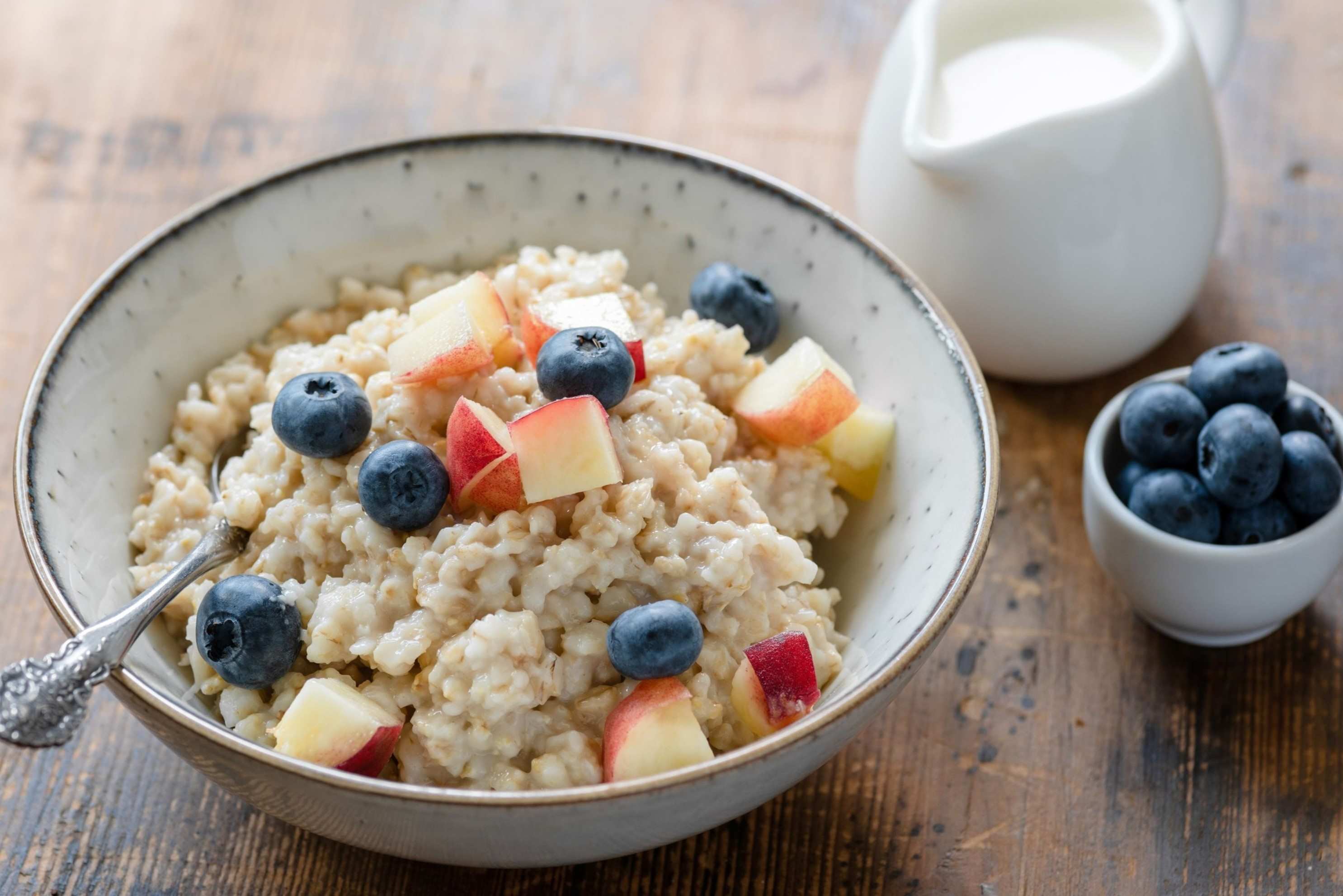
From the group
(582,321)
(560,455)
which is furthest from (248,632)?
(582,321)

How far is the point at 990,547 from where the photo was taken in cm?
202

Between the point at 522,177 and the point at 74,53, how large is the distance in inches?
54.3

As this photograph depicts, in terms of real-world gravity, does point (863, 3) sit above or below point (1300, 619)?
above

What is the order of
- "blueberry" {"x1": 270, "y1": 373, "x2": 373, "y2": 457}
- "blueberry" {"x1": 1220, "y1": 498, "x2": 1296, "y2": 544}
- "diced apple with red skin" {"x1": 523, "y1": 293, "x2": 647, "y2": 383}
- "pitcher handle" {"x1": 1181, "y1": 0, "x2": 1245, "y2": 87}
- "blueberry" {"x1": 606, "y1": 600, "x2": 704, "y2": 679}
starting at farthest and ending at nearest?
"pitcher handle" {"x1": 1181, "y1": 0, "x2": 1245, "y2": 87}, "blueberry" {"x1": 1220, "y1": 498, "x2": 1296, "y2": 544}, "diced apple with red skin" {"x1": 523, "y1": 293, "x2": 647, "y2": 383}, "blueberry" {"x1": 270, "y1": 373, "x2": 373, "y2": 457}, "blueberry" {"x1": 606, "y1": 600, "x2": 704, "y2": 679}

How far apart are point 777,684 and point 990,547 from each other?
0.71m

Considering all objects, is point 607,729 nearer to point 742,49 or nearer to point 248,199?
point 248,199

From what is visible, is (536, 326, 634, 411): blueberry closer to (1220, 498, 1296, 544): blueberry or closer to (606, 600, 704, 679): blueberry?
(606, 600, 704, 679): blueberry

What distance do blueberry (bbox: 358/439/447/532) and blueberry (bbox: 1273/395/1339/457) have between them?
1.23 meters

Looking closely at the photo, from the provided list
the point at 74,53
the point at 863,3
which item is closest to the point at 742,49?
the point at 863,3

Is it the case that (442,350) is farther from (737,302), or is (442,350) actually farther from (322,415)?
(737,302)

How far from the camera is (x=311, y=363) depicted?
170 centimetres

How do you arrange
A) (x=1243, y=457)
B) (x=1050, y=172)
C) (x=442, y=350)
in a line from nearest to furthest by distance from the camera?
(x=442, y=350) → (x=1243, y=457) → (x=1050, y=172)

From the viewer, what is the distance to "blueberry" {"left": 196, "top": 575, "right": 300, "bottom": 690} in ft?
4.66

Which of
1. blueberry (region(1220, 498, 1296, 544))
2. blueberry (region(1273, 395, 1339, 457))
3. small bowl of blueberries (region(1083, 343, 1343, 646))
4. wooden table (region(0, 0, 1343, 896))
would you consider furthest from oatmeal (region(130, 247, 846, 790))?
blueberry (region(1273, 395, 1339, 457))
